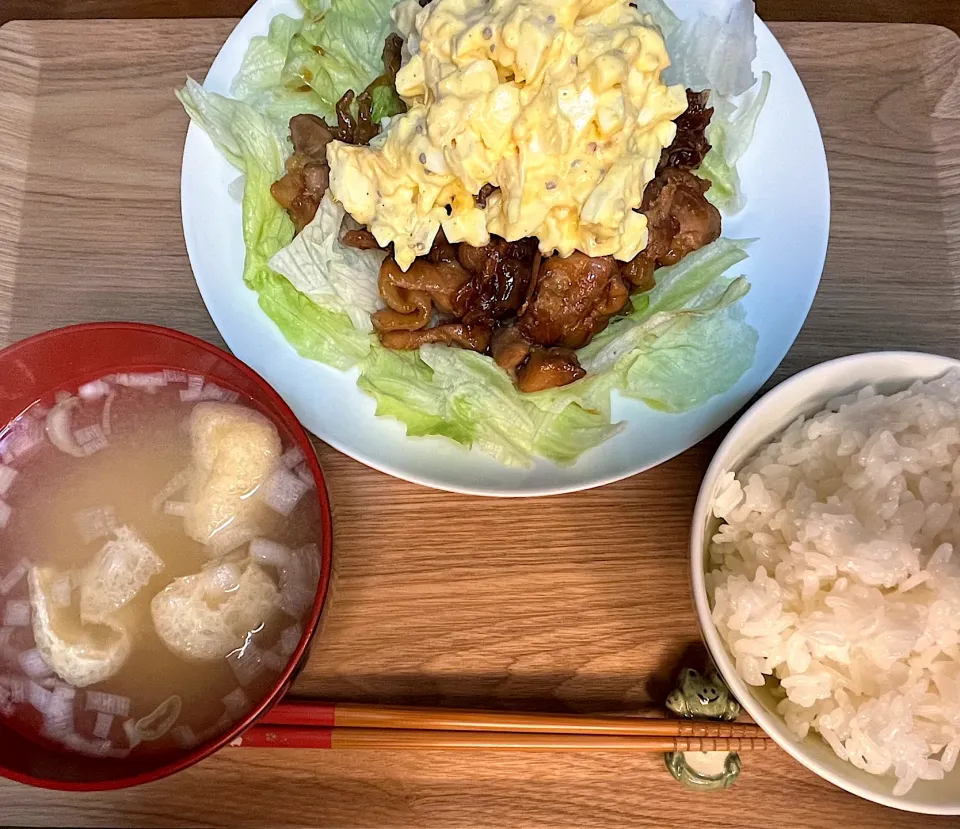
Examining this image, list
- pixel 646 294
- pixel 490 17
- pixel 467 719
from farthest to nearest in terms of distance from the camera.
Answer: pixel 646 294, pixel 467 719, pixel 490 17

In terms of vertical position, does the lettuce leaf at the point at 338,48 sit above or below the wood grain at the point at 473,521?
above

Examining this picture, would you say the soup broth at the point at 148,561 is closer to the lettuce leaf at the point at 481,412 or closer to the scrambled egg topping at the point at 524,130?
the lettuce leaf at the point at 481,412

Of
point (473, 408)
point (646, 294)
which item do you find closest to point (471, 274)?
point (473, 408)

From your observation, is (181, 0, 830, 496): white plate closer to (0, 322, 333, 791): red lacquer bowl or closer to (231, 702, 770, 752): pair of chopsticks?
(0, 322, 333, 791): red lacquer bowl

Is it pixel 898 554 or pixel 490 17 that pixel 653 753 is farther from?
pixel 490 17

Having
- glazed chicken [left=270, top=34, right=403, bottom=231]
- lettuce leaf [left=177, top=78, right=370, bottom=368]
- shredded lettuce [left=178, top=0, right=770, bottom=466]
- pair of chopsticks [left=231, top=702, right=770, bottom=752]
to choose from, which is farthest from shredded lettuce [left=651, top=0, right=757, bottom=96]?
pair of chopsticks [left=231, top=702, right=770, bottom=752]

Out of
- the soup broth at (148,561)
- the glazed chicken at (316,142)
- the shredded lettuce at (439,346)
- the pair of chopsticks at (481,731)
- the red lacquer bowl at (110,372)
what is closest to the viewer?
the red lacquer bowl at (110,372)

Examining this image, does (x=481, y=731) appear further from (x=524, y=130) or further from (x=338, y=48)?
(x=338, y=48)

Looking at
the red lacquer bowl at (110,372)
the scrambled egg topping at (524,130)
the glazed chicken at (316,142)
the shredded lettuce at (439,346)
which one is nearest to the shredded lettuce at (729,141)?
the shredded lettuce at (439,346)
